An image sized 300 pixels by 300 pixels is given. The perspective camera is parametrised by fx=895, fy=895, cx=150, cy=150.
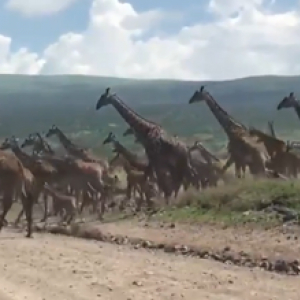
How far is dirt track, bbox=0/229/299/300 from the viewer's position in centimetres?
1037

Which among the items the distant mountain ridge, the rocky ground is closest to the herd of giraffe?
the rocky ground

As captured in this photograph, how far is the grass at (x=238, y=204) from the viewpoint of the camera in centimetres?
1623

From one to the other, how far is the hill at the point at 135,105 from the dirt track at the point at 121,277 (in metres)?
32.5

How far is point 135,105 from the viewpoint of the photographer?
98500 millimetres

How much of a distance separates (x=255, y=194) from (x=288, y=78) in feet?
315

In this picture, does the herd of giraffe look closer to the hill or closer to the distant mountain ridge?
the hill

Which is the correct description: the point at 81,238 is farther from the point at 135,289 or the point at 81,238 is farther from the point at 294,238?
the point at 135,289

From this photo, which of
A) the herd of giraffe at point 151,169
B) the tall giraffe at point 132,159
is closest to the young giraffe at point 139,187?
the herd of giraffe at point 151,169

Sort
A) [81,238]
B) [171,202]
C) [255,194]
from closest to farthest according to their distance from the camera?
1. [81,238]
2. [255,194]
3. [171,202]

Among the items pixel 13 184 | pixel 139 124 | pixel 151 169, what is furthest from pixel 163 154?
pixel 13 184

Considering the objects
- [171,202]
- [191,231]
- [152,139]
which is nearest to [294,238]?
[191,231]

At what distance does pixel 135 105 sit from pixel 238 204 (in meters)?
81.5

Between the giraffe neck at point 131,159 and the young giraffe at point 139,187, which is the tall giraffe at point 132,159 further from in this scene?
the young giraffe at point 139,187

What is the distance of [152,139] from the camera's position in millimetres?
21859
